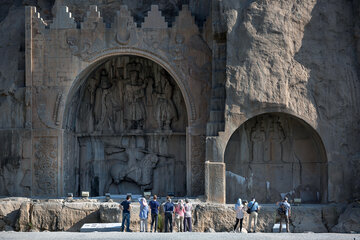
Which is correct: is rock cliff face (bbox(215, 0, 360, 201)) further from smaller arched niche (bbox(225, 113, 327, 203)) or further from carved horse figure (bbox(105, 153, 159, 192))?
carved horse figure (bbox(105, 153, 159, 192))

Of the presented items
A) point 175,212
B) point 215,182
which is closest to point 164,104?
point 215,182

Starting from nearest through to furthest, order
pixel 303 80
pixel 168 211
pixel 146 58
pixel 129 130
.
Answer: pixel 168 211
pixel 303 80
pixel 146 58
pixel 129 130

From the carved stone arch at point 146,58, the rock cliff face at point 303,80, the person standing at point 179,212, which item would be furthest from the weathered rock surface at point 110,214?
the rock cliff face at point 303,80

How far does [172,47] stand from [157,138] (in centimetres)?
365

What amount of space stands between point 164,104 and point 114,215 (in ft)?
18.3

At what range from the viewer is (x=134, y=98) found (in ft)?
80.9

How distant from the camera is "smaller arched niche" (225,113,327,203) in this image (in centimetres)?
2302

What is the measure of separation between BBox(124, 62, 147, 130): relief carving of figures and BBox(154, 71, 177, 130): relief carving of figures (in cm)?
59

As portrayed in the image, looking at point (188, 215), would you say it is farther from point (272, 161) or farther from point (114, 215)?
point (272, 161)

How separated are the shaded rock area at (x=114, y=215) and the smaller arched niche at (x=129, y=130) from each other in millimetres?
3409

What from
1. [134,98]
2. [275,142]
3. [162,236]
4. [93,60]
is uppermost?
[93,60]

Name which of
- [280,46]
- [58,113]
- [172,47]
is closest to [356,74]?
[280,46]

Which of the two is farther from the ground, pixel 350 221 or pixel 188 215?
pixel 188 215

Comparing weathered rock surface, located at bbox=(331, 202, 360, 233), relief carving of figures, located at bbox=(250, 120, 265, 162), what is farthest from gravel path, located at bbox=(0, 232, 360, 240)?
relief carving of figures, located at bbox=(250, 120, 265, 162)
